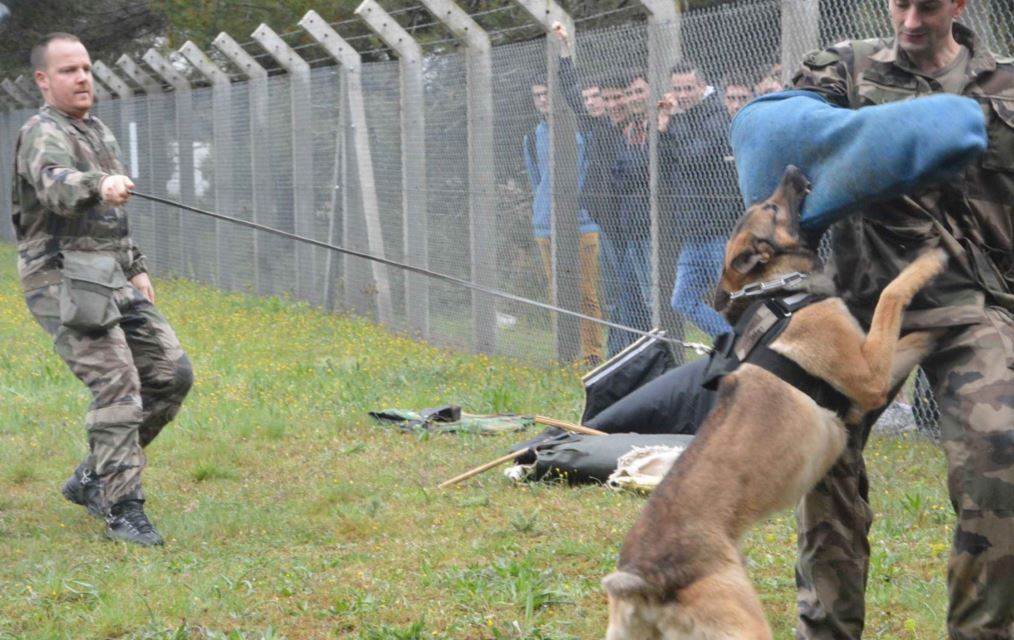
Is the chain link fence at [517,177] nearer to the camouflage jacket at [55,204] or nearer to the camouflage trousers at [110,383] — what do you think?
the camouflage trousers at [110,383]

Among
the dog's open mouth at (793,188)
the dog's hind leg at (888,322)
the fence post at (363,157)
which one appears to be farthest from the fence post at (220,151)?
the dog's hind leg at (888,322)

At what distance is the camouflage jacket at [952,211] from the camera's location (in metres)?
3.75

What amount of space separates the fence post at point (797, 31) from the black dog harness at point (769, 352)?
345cm

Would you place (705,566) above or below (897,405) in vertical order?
above

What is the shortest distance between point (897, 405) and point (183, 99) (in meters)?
12.2

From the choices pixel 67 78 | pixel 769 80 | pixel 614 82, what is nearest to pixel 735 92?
pixel 769 80

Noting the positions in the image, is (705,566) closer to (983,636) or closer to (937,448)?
(983,636)

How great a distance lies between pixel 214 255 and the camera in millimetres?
16953

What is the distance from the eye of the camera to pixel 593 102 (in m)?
9.20

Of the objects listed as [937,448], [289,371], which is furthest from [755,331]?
[289,371]

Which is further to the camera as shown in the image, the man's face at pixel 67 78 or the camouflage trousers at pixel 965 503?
the man's face at pixel 67 78

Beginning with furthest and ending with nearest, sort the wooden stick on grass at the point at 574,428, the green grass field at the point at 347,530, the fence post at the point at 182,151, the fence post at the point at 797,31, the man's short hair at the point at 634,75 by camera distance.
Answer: the fence post at the point at 182,151
the man's short hair at the point at 634,75
the fence post at the point at 797,31
the wooden stick on grass at the point at 574,428
the green grass field at the point at 347,530

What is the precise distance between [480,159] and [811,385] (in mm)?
7201

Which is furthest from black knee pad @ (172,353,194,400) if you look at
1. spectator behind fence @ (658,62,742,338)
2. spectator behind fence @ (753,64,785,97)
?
spectator behind fence @ (753,64,785,97)
